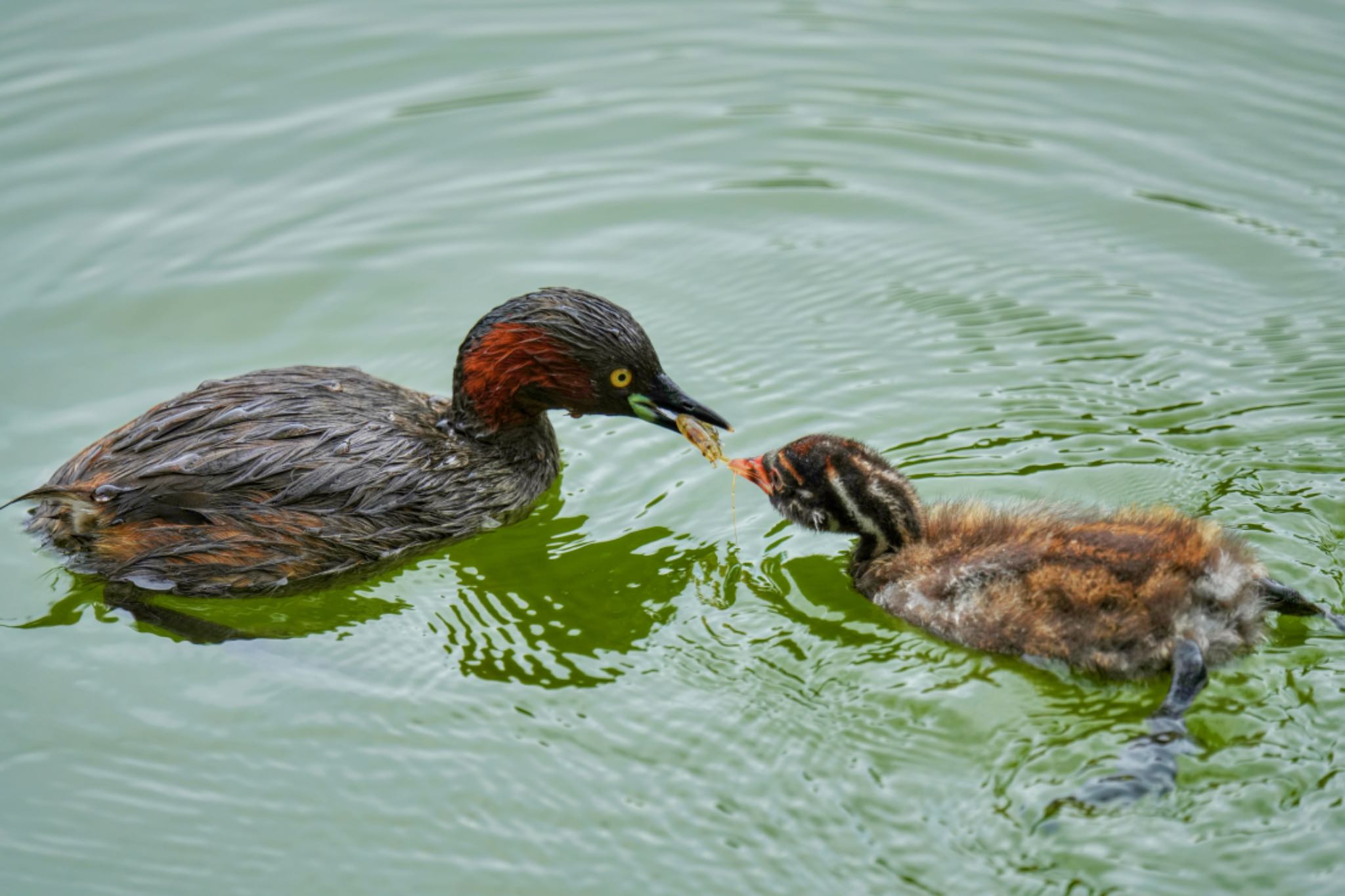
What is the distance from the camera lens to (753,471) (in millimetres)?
6828

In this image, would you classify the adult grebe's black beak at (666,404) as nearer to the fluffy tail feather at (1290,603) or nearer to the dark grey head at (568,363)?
the dark grey head at (568,363)

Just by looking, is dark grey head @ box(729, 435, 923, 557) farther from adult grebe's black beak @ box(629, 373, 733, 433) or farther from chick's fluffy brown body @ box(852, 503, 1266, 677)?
adult grebe's black beak @ box(629, 373, 733, 433)

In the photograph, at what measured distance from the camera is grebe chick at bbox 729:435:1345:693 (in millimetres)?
5723

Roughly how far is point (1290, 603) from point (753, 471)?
2.22 metres

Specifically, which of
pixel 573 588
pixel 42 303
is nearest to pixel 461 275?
pixel 42 303

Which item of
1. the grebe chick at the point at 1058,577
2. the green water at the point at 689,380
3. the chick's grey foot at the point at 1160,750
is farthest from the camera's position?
the grebe chick at the point at 1058,577

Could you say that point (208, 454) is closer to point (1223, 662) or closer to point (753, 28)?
point (1223, 662)

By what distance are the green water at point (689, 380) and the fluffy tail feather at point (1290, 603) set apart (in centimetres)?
6

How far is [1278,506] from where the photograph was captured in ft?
22.1

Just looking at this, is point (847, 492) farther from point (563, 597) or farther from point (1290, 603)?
point (1290, 603)

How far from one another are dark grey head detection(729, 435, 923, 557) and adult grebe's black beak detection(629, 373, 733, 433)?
22.3 inches

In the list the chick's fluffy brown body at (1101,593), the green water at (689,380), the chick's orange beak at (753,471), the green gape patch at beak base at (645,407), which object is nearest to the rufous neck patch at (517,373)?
the green gape patch at beak base at (645,407)

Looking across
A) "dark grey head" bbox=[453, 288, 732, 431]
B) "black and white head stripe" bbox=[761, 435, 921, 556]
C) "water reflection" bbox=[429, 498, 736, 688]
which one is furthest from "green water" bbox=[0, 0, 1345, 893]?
"dark grey head" bbox=[453, 288, 732, 431]

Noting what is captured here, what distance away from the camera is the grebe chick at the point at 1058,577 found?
5.72 m
